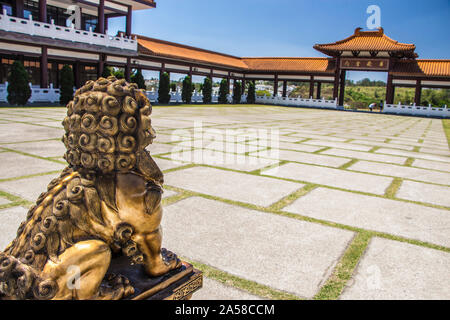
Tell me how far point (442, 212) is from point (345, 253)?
60.5 inches

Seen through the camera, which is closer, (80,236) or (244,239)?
(80,236)

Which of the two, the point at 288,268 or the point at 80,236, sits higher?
the point at 80,236

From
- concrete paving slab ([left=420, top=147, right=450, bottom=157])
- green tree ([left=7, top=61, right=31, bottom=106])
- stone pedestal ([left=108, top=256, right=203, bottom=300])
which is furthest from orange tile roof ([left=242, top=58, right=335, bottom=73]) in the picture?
stone pedestal ([left=108, top=256, right=203, bottom=300])

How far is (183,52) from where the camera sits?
81.4 feet

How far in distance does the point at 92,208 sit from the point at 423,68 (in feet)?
93.8

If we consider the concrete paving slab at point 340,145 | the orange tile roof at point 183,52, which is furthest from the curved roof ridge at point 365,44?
the concrete paving slab at point 340,145

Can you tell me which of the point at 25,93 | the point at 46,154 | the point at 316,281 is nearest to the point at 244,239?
the point at 316,281

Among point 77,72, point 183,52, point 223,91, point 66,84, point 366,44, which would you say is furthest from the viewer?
point 366,44

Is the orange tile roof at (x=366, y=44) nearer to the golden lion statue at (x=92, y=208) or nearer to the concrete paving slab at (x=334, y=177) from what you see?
the concrete paving slab at (x=334, y=177)

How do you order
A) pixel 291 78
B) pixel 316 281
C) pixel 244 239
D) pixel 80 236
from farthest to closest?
pixel 291 78 < pixel 244 239 < pixel 316 281 < pixel 80 236

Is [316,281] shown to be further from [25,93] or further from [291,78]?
[291,78]

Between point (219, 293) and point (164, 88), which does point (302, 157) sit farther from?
point (164, 88)

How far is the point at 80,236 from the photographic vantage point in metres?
1.21

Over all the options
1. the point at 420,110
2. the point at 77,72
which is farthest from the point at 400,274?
the point at 420,110
